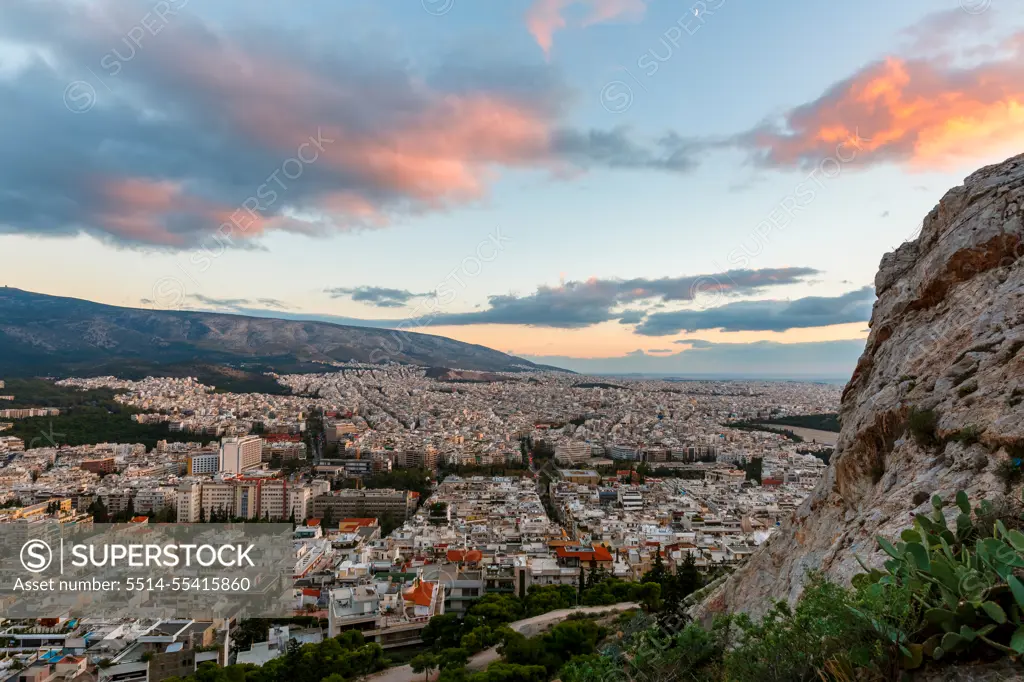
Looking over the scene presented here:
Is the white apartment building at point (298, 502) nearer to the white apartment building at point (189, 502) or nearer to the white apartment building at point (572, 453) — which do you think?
the white apartment building at point (189, 502)

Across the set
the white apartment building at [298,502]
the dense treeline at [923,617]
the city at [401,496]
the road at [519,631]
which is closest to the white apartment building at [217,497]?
the city at [401,496]

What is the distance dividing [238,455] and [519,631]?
3271 cm

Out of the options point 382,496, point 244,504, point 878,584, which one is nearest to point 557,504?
point 382,496

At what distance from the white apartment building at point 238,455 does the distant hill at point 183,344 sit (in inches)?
1732

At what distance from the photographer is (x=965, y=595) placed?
68.2 inches

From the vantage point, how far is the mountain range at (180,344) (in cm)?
9319

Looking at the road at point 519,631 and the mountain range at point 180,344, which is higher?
the mountain range at point 180,344

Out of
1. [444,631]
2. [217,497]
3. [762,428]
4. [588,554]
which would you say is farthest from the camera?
[762,428]

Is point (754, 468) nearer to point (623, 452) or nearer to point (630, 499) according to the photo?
point (623, 452)

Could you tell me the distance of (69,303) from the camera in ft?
441

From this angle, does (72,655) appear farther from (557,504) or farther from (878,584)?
(557,504)

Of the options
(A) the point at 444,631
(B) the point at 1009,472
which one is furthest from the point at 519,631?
(B) the point at 1009,472

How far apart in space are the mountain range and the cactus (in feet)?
301

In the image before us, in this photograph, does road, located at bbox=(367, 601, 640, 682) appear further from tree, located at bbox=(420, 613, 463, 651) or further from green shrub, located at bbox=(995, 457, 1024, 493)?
green shrub, located at bbox=(995, 457, 1024, 493)
